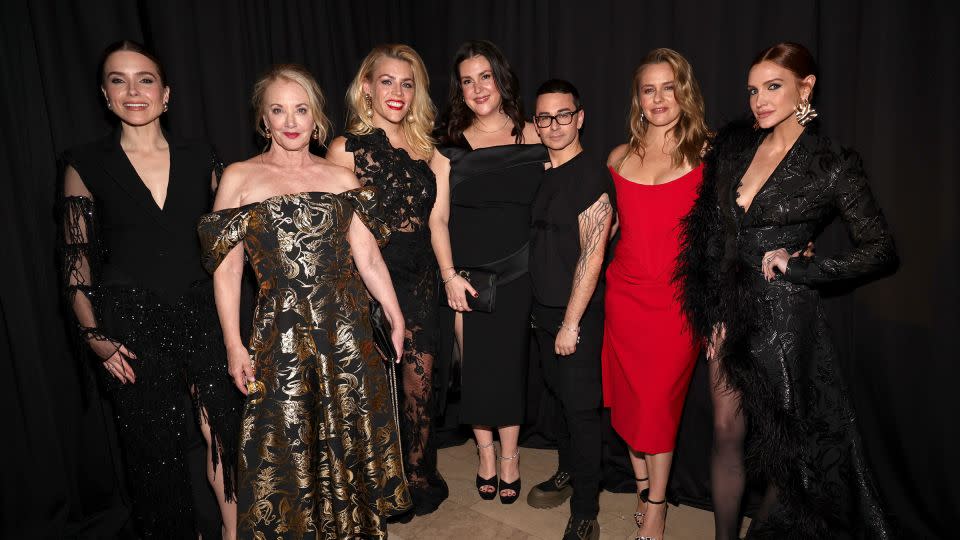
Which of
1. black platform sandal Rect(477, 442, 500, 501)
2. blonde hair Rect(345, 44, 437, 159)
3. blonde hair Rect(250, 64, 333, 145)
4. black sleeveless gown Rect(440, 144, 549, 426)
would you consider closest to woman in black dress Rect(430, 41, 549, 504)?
black sleeveless gown Rect(440, 144, 549, 426)

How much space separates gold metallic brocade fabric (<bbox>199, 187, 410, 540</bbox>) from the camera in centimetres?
192

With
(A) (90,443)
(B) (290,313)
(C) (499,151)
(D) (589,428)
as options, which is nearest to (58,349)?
(A) (90,443)

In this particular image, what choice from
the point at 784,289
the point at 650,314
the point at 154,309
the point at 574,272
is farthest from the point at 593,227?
the point at 154,309

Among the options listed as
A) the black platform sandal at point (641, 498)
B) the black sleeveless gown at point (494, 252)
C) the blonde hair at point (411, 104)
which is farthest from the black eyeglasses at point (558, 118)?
the black platform sandal at point (641, 498)

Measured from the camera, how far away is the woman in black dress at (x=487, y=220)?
254cm

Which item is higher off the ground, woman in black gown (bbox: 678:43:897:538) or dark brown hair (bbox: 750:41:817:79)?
dark brown hair (bbox: 750:41:817:79)

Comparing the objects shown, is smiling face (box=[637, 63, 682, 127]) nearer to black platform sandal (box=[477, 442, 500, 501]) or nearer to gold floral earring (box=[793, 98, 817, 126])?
gold floral earring (box=[793, 98, 817, 126])

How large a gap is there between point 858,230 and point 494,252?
4.30ft

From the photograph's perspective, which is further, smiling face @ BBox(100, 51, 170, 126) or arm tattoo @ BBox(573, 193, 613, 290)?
arm tattoo @ BBox(573, 193, 613, 290)

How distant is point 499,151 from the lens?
8.36 feet

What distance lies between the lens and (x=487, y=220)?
101 inches

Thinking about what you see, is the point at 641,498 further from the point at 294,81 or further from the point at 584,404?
the point at 294,81
